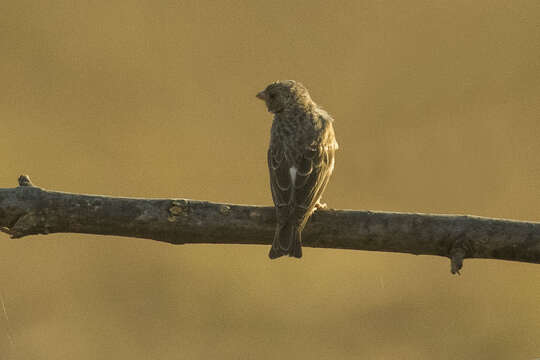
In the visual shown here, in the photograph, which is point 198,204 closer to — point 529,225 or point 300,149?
point 300,149

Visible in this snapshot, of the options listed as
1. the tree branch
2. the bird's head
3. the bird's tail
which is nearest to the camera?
the tree branch

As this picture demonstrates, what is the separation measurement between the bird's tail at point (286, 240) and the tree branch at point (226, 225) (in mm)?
221

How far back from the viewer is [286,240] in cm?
441

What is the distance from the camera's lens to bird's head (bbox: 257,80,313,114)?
6387mm

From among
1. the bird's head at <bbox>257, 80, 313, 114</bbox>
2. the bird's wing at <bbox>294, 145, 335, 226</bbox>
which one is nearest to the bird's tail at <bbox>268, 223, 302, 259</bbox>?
the bird's wing at <bbox>294, 145, 335, 226</bbox>

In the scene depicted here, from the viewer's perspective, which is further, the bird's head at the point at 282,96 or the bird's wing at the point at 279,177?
the bird's head at the point at 282,96

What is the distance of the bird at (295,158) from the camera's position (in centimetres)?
444

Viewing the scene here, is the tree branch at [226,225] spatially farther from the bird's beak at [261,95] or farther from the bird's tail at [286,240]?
the bird's beak at [261,95]

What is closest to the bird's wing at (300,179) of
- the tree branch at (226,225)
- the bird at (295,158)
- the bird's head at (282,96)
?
the bird at (295,158)

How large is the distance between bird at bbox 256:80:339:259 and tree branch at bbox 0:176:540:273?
294mm

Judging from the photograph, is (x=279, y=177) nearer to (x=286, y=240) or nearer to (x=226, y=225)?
(x=286, y=240)

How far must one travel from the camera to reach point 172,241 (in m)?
4.15

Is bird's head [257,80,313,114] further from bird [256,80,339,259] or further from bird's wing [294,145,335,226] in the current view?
bird's wing [294,145,335,226]

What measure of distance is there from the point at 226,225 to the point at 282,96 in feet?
8.58
